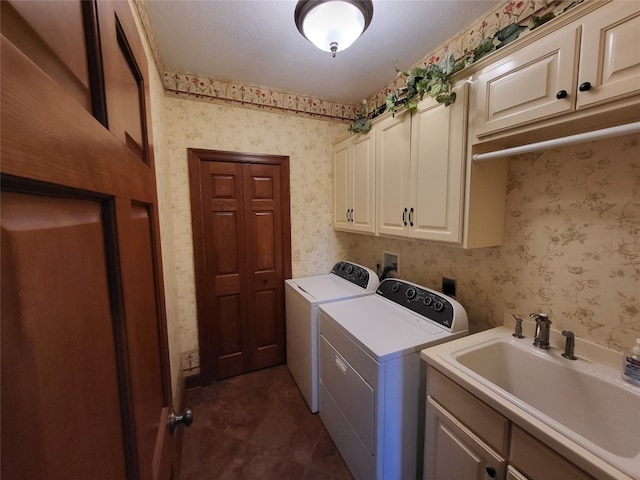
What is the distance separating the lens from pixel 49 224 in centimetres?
29

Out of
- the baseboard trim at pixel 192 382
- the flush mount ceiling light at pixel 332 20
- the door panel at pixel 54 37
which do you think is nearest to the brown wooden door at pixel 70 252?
the door panel at pixel 54 37

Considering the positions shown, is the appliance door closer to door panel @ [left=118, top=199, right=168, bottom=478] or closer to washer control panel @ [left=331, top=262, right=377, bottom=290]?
washer control panel @ [left=331, top=262, right=377, bottom=290]

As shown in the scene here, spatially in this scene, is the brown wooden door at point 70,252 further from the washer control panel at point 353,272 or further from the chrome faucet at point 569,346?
the washer control panel at point 353,272

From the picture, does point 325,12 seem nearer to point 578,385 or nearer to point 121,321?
point 121,321

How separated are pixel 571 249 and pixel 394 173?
102 cm

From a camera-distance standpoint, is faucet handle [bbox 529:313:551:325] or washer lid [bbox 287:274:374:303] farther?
washer lid [bbox 287:274:374:303]

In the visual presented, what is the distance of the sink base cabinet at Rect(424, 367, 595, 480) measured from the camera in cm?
84

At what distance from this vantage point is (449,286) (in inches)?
72.3

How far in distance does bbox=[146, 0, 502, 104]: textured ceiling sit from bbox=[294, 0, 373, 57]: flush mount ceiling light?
253 mm

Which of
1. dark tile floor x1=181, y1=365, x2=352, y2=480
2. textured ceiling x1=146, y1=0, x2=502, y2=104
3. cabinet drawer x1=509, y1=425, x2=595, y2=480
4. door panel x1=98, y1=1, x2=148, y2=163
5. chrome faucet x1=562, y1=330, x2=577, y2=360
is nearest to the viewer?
door panel x1=98, y1=1, x2=148, y2=163

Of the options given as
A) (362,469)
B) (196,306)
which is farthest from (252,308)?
(362,469)

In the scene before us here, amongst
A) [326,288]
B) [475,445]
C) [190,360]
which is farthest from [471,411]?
[190,360]

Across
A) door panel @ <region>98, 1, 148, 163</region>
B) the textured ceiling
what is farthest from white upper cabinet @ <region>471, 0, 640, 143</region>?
door panel @ <region>98, 1, 148, 163</region>

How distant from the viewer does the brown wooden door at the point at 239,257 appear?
232 cm
